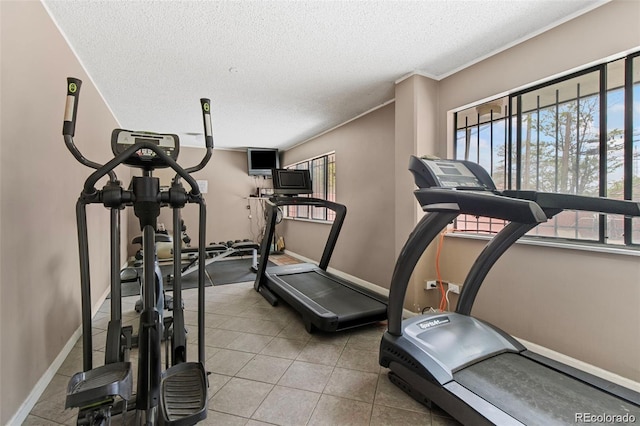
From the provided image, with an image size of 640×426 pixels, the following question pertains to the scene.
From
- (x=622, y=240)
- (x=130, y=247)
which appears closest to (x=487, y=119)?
(x=622, y=240)

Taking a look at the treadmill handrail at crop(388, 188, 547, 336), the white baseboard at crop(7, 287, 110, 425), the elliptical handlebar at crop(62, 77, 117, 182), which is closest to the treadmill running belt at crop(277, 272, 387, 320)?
the treadmill handrail at crop(388, 188, 547, 336)

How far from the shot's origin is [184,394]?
4.33ft

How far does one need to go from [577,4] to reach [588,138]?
2.78 ft

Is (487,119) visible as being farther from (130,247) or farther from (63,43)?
(130,247)

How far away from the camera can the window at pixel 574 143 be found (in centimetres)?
179

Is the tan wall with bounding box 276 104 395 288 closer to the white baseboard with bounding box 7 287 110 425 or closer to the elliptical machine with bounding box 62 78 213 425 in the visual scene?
the elliptical machine with bounding box 62 78 213 425

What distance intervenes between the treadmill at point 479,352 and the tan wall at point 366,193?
154 centimetres

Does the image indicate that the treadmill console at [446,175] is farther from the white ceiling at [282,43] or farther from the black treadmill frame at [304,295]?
the black treadmill frame at [304,295]

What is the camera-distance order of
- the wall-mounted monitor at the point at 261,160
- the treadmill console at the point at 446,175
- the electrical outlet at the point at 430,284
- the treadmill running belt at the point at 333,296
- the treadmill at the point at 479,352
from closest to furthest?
the treadmill at the point at 479,352, the treadmill console at the point at 446,175, the treadmill running belt at the point at 333,296, the electrical outlet at the point at 430,284, the wall-mounted monitor at the point at 261,160

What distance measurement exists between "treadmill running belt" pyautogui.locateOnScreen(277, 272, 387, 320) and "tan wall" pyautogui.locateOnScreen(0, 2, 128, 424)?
1.95 m

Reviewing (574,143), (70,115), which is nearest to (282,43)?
(70,115)

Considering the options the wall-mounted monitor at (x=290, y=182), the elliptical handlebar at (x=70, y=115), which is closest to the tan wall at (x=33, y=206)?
the elliptical handlebar at (x=70, y=115)

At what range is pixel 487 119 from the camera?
2.64 meters

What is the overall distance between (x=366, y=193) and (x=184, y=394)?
304cm
